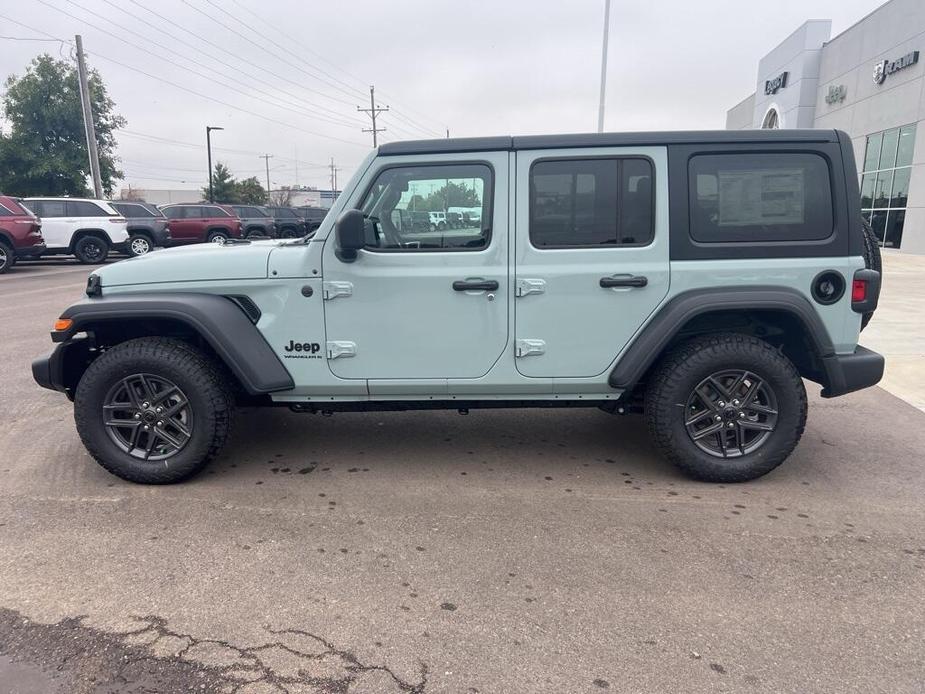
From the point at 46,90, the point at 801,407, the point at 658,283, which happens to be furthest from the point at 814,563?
the point at 46,90

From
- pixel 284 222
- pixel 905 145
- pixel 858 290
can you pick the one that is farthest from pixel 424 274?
pixel 284 222

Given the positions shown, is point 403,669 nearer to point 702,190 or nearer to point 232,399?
point 232,399

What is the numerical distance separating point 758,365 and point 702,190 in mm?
1012

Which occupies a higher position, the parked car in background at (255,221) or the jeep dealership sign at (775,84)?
the jeep dealership sign at (775,84)

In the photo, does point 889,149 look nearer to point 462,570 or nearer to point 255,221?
point 255,221

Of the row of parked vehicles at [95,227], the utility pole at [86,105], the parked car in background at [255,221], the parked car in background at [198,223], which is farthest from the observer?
the parked car in background at [255,221]

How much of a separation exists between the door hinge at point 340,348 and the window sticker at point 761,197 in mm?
2162

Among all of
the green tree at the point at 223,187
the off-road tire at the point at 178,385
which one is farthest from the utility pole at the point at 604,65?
the green tree at the point at 223,187

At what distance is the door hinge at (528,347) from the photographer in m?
3.63

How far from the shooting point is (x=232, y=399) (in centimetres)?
380

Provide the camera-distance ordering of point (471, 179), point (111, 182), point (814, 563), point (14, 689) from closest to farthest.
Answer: point (14, 689)
point (814, 563)
point (471, 179)
point (111, 182)

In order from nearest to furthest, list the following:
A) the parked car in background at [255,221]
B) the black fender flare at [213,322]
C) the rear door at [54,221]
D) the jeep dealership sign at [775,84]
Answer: the black fender flare at [213,322]
the rear door at [54,221]
the parked car in background at [255,221]
the jeep dealership sign at [775,84]

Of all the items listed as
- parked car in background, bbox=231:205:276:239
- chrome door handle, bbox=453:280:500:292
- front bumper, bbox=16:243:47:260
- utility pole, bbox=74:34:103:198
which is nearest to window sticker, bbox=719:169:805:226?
chrome door handle, bbox=453:280:500:292

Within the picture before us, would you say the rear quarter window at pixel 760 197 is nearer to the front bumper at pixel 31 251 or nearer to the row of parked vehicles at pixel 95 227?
the row of parked vehicles at pixel 95 227
